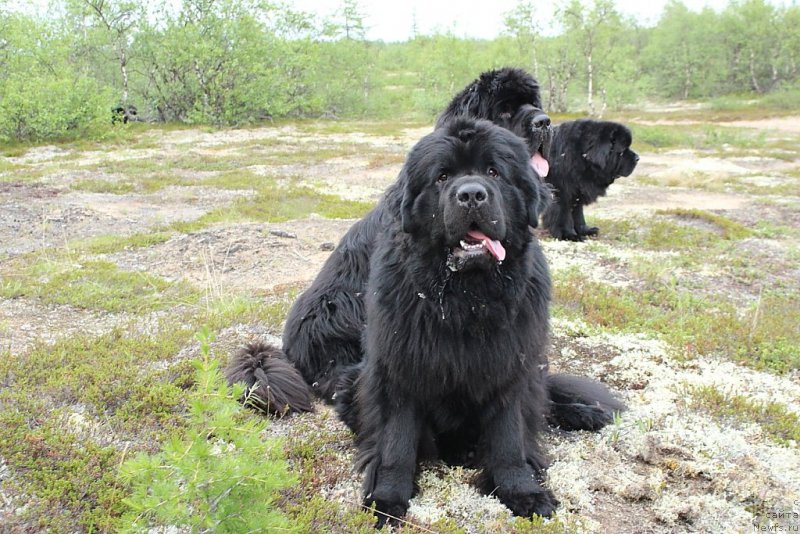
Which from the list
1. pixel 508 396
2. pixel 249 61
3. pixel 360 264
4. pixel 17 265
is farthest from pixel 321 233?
pixel 249 61

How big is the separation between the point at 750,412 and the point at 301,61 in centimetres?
3323

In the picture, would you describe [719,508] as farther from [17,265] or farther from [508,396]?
[17,265]

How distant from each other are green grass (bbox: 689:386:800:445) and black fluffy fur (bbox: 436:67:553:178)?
2339mm

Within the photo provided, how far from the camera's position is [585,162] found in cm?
957

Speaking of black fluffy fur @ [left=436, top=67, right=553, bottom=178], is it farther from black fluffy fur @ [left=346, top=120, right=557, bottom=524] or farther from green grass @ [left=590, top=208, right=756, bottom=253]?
green grass @ [left=590, top=208, right=756, bottom=253]

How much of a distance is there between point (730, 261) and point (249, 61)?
2756 centimetres

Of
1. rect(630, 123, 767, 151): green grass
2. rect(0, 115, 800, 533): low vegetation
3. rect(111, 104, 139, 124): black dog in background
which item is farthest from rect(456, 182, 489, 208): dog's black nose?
rect(111, 104, 139, 124): black dog in background

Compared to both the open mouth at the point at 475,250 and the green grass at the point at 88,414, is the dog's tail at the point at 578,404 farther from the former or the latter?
the green grass at the point at 88,414

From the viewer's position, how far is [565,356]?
481cm

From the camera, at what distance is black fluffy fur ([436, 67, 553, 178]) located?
4980mm

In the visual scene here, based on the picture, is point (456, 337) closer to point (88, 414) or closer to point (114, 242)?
point (88, 414)

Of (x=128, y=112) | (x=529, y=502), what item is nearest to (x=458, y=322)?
(x=529, y=502)

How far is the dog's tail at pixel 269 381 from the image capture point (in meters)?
3.69

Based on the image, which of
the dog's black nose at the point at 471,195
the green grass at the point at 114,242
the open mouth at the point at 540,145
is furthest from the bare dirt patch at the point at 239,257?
the dog's black nose at the point at 471,195
